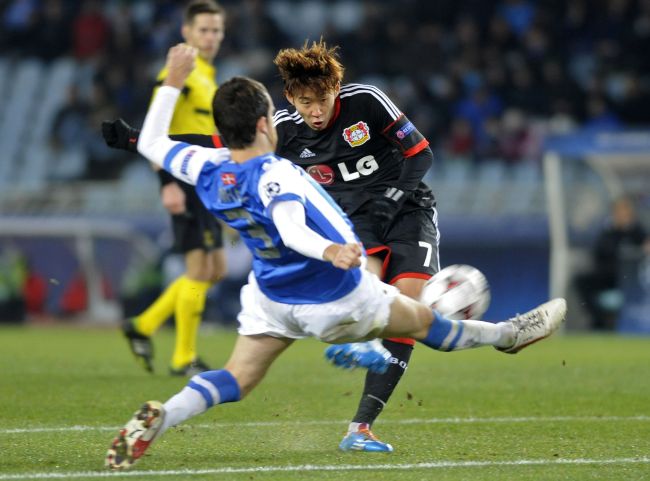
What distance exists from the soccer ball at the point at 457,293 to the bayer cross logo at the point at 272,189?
123cm

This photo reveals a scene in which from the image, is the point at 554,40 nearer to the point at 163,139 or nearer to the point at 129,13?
the point at 129,13

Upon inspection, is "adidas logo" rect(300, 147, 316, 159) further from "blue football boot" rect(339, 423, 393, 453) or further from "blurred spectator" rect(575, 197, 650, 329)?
"blurred spectator" rect(575, 197, 650, 329)

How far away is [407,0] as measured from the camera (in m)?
19.9

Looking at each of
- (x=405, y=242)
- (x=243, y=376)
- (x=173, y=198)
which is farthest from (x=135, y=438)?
(x=173, y=198)

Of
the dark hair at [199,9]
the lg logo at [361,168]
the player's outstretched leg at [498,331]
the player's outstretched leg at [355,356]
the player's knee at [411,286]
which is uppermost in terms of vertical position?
the dark hair at [199,9]

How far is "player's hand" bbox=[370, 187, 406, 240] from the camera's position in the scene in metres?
5.88

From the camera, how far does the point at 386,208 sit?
232 inches

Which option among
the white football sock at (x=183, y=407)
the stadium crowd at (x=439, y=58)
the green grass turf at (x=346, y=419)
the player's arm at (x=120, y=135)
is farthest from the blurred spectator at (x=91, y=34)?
the white football sock at (x=183, y=407)

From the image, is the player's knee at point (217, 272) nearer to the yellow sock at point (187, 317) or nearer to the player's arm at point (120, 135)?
the yellow sock at point (187, 317)

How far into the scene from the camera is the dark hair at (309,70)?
5.70 metres

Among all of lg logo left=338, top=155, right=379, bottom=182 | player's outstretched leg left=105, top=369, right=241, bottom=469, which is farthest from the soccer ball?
player's outstretched leg left=105, top=369, right=241, bottom=469

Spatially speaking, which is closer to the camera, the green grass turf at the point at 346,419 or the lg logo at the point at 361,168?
the green grass turf at the point at 346,419

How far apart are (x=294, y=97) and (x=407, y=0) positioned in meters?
14.5

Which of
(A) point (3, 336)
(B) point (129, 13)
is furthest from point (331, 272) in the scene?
(B) point (129, 13)
